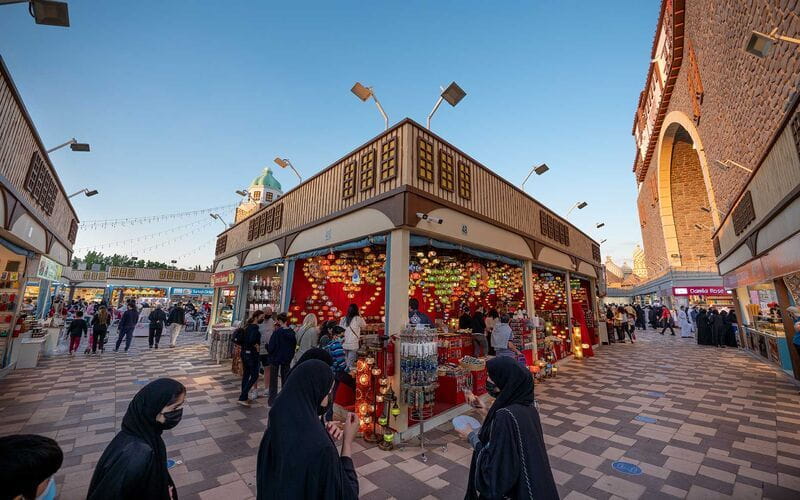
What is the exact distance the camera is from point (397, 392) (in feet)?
16.8

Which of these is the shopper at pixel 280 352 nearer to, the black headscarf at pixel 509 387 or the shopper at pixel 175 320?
the black headscarf at pixel 509 387

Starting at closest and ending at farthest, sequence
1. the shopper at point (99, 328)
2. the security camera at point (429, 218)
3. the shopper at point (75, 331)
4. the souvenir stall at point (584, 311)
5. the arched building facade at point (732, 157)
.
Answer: the security camera at point (429, 218), the arched building facade at point (732, 157), the shopper at point (75, 331), the shopper at point (99, 328), the souvenir stall at point (584, 311)

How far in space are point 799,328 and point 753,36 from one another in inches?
221

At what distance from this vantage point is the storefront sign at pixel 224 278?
13185 millimetres

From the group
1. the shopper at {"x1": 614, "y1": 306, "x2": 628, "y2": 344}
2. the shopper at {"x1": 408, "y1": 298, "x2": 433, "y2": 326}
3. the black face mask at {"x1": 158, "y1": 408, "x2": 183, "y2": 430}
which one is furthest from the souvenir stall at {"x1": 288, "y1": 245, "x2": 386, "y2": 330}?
the shopper at {"x1": 614, "y1": 306, "x2": 628, "y2": 344}

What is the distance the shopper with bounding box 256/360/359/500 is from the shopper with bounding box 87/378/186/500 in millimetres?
644

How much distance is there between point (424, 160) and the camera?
6.20m

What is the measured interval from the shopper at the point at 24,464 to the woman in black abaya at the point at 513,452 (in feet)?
6.74

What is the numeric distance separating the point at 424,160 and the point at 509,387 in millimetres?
4938

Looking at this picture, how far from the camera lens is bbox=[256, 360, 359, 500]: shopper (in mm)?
1533

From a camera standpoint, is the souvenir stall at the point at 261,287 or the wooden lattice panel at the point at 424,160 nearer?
the wooden lattice panel at the point at 424,160

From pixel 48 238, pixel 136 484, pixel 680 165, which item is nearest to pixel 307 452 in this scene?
pixel 136 484

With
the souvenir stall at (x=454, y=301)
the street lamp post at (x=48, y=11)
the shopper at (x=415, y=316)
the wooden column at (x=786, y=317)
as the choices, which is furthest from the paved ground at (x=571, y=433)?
the street lamp post at (x=48, y=11)

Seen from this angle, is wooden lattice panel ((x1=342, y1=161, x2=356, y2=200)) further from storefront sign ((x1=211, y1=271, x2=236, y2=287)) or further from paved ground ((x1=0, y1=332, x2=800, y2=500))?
storefront sign ((x1=211, y1=271, x2=236, y2=287))
